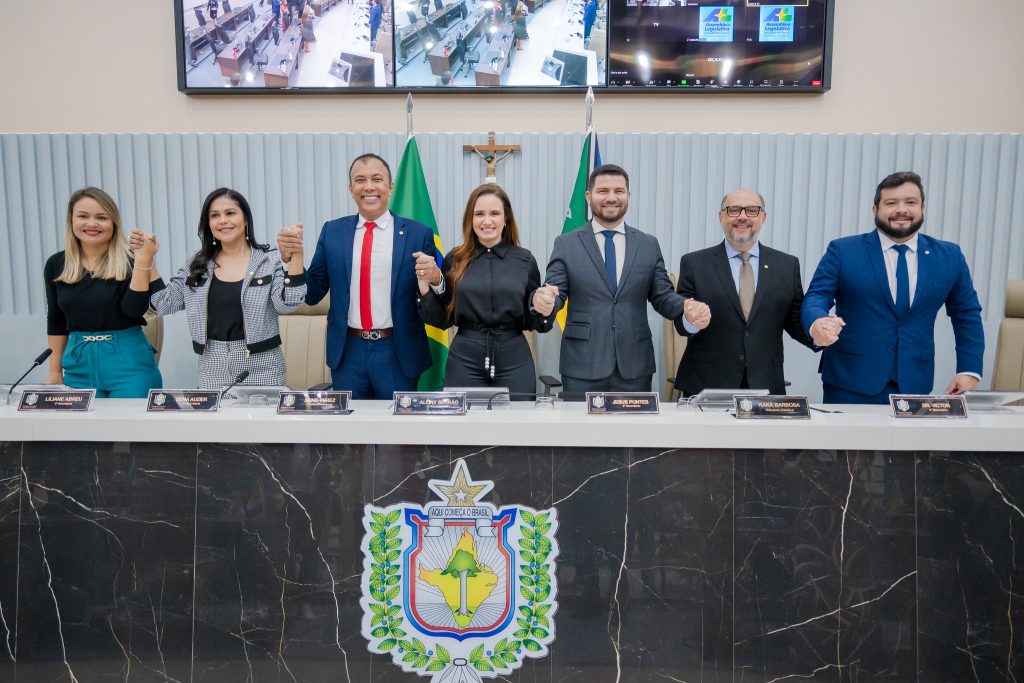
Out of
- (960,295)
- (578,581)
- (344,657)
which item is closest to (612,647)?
(578,581)

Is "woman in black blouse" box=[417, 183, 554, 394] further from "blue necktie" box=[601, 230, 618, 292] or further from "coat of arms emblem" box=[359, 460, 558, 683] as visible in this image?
"coat of arms emblem" box=[359, 460, 558, 683]

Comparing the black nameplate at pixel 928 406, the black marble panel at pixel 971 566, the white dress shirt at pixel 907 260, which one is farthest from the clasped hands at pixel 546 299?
the white dress shirt at pixel 907 260

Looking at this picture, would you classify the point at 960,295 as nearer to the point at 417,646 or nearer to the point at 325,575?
the point at 417,646

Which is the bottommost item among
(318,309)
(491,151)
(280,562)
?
(280,562)

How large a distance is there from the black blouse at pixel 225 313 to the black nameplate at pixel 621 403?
1.29 metres

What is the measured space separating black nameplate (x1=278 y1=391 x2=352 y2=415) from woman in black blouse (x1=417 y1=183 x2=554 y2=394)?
24.7 inches

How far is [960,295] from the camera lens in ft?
7.30

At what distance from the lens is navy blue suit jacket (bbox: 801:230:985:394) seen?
2.18 meters

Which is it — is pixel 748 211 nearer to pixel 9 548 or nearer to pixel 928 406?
pixel 928 406

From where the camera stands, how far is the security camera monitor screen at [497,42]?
3.84m

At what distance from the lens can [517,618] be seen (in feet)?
5.16

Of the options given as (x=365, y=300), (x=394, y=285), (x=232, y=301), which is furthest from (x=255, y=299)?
(x=394, y=285)

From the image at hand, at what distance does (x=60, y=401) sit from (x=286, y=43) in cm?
303

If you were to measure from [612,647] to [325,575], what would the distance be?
2.48 feet
